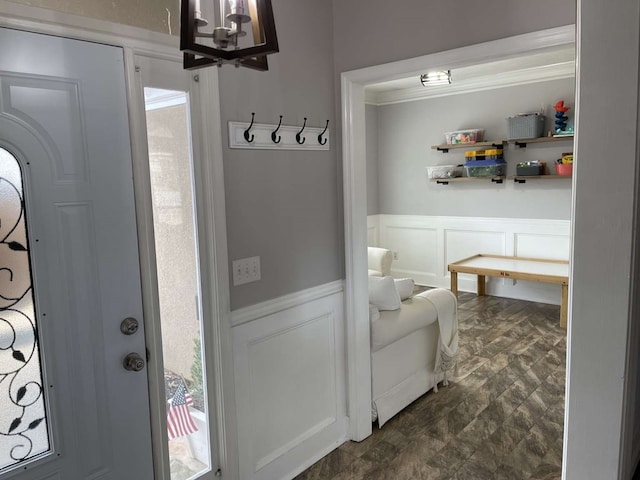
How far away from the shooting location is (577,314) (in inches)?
41.9

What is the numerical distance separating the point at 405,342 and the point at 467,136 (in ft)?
11.6

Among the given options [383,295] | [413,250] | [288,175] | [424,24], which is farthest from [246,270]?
[413,250]

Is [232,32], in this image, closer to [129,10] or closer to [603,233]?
[129,10]

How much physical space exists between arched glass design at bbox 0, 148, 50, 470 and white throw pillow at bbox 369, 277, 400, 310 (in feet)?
6.55

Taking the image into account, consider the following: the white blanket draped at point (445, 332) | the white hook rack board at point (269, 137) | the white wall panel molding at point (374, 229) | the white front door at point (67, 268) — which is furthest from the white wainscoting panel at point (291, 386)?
the white wall panel molding at point (374, 229)

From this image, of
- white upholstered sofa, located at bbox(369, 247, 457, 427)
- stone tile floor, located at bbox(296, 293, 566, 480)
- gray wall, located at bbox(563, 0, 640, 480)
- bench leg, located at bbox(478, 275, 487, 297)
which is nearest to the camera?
gray wall, located at bbox(563, 0, 640, 480)

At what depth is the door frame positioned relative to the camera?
159 cm

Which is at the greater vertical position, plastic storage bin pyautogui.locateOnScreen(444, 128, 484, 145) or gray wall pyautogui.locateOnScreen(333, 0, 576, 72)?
gray wall pyautogui.locateOnScreen(333, 0, 576, 72)

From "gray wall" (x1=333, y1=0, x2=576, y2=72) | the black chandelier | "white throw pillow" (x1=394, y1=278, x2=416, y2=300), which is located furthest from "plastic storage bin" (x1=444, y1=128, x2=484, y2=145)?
the black chandelier

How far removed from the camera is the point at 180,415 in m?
2.05

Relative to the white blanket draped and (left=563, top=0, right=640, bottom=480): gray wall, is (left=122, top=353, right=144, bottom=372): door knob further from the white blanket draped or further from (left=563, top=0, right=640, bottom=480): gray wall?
the white blanket draped

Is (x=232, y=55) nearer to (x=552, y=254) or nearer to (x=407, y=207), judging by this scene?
(x=552, y=254)

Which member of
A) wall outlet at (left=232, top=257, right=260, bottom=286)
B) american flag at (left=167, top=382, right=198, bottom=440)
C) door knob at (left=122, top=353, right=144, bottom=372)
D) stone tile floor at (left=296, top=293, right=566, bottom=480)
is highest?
wall outlet at (left=232, top=257, right=260, bottom=286)

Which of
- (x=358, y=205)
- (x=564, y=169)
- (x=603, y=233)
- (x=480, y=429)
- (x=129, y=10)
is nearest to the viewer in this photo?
(x=603, y=233)
